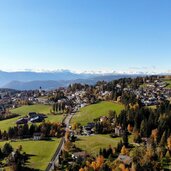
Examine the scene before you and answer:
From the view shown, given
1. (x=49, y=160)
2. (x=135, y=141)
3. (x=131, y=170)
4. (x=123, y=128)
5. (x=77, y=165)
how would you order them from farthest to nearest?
(x=123, y=128) → (x=135, y=141) → (x=49, y=160) → (x=77, y=165) → (x=131, y=170)

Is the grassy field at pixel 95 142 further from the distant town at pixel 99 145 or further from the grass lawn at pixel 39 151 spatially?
the grass lawn at pixel 39 151

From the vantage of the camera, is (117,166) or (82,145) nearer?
(117,166)

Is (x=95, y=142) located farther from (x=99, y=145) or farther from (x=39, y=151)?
(x=39, y=151)

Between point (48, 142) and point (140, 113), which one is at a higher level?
point (140, 113)

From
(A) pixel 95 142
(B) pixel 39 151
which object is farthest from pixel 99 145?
(B) pixel 39 151

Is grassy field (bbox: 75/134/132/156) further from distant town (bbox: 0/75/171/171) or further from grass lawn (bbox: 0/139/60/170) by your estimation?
grass lawn (bbox: 0/139/60/170)

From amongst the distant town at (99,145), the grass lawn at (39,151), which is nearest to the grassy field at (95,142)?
the distant town at (99,145)

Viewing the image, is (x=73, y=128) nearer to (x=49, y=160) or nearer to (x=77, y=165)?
(x=49, y=160)

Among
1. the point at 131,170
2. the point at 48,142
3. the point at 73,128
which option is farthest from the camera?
the point at 73,128

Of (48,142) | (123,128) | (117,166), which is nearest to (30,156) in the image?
(48,142)
